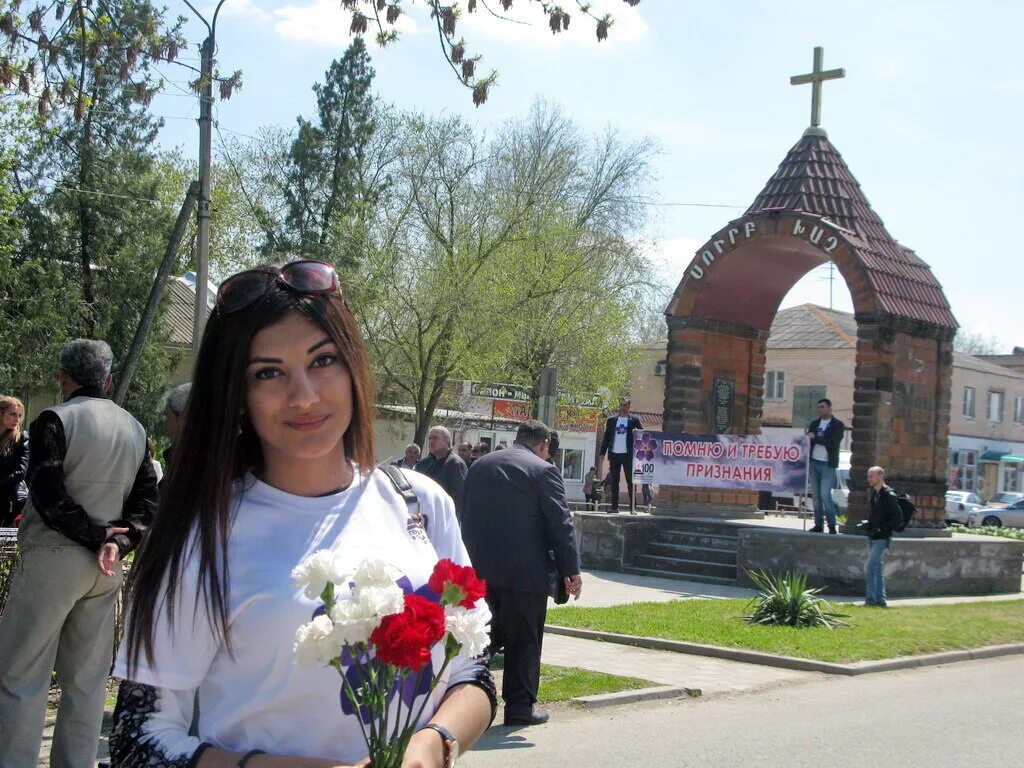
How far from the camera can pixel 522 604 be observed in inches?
328

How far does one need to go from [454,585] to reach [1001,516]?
49.9m

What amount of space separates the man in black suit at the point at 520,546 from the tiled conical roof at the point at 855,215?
9.67 m

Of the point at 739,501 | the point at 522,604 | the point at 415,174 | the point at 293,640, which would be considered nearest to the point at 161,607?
the point at 293,640

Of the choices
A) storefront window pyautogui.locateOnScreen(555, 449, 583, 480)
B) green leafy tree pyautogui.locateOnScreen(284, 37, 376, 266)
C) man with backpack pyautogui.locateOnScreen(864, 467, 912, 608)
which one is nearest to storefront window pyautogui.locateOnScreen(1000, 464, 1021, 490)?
storefront window pyautogui.locateOnScreen(555, 449, 583, 480)

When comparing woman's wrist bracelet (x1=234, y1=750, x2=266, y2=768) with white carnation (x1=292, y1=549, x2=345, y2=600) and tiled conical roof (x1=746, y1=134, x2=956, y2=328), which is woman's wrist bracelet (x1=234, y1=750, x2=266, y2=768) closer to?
white carnation (x1=292, y1=549, x2=345, y2=600)

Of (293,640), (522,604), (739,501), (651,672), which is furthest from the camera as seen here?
(739,501)

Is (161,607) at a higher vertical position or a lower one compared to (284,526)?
lower

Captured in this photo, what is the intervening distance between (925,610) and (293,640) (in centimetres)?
1374

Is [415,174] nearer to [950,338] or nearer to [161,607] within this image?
[950,338]

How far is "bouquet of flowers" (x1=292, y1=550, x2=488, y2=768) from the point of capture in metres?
1.95

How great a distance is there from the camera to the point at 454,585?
2098mm

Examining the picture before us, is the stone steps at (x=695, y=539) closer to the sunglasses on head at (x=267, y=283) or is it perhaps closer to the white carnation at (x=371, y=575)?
the sunglasses on head at (x=267, y=283)

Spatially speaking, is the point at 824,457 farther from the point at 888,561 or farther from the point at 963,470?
the point at 963,470

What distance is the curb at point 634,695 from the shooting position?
28.8ft
